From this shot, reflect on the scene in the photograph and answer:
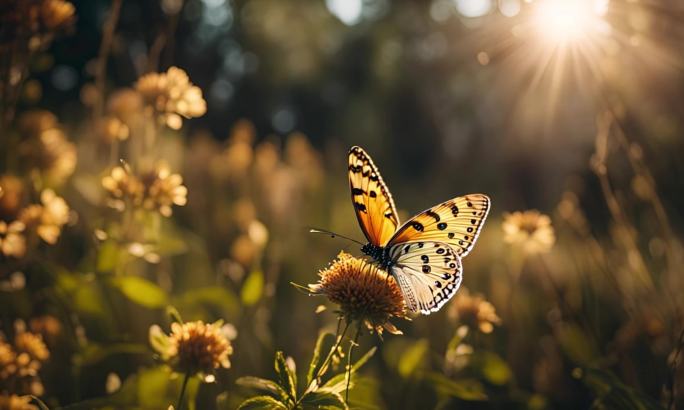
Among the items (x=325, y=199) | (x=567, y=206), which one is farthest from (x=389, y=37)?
(x=567, y=206)

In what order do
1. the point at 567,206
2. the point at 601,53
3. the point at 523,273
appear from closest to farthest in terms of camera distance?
the point at 601,53, the point at 567,206, the point at 523,273

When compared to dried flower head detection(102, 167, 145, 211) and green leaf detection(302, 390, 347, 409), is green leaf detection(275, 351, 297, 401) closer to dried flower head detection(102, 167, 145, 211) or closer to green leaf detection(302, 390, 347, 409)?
green leaf detection(302, 390, 347, 409)

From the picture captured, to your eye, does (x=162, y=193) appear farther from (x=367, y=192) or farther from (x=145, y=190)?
(x=367, y=192)

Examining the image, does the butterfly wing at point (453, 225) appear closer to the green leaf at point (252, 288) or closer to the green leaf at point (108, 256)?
the green leaf at point (252, 288)

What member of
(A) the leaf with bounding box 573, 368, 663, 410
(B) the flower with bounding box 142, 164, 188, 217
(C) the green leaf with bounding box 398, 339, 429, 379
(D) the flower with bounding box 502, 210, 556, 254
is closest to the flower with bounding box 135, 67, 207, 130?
(B) the flower with bounding box 142, 164, 188, 217

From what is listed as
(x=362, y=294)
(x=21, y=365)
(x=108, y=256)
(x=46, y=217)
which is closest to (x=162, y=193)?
(x=108, y=256)

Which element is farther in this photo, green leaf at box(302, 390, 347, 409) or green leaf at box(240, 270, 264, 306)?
green leaf at box(240, 270, 264, 306)

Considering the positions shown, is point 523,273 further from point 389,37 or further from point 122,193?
point 389,37

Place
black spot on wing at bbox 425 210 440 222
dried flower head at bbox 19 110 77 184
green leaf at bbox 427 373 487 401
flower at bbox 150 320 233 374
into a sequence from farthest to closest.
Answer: dried flower head at bbox 19 110 77 184 < black spot on wing at bbox 425 210 440 222 < green leaf at bbox 427 373 487 401 < flower at bbox 150 320 233 374
